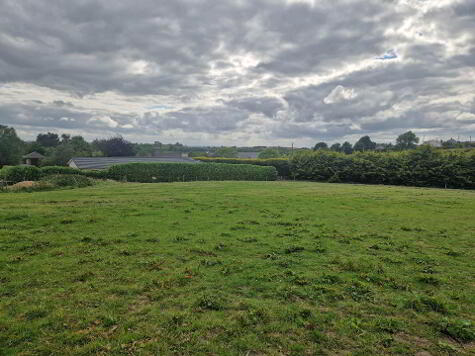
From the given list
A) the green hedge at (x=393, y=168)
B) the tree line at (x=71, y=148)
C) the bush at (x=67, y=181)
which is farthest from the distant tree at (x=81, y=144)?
the green hedge at (x=393, y=168)

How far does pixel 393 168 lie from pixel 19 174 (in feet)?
124

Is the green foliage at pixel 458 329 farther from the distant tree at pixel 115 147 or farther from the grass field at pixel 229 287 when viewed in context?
the distant tree at pixel 115 147

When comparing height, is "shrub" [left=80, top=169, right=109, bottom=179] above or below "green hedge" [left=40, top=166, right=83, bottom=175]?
below

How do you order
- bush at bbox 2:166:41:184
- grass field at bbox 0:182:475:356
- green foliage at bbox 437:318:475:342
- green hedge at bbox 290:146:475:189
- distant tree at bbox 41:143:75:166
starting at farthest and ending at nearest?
distant tree at bbox 41:143:75:166, green hedge at bbox 290:146:475:189, bush at bbox 2:166:41:184, green foliage at bbox 437:318:475:342, grass field at bbox 0:182:475:356

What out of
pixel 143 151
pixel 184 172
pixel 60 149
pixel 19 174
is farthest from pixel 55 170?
pixel 143 151

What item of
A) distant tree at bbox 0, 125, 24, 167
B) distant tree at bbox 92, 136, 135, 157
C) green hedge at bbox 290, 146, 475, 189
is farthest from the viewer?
distant tree at bbox 92, 136, 135, 157

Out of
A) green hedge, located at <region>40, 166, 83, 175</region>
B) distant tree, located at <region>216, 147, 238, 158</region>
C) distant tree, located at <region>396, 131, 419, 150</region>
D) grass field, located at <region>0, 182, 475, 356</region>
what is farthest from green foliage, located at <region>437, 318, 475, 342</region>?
distant tree, located at <region>396, 131, 419, 150</region>

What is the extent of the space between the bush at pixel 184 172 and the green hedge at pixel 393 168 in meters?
5.83

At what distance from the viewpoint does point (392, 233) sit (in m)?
9.18

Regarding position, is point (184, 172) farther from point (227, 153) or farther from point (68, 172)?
point (227, 153)

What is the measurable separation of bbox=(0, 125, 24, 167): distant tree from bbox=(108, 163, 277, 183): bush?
147ft

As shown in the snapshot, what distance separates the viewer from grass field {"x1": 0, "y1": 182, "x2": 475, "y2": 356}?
3.59m

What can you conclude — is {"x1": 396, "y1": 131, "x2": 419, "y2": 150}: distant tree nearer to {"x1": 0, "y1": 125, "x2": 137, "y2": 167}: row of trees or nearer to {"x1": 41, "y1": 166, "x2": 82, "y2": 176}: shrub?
{"x1": 0, "y1": 125, "x2": 137, "y2": 167}: row of trees

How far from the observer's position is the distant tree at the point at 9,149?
5919cm
